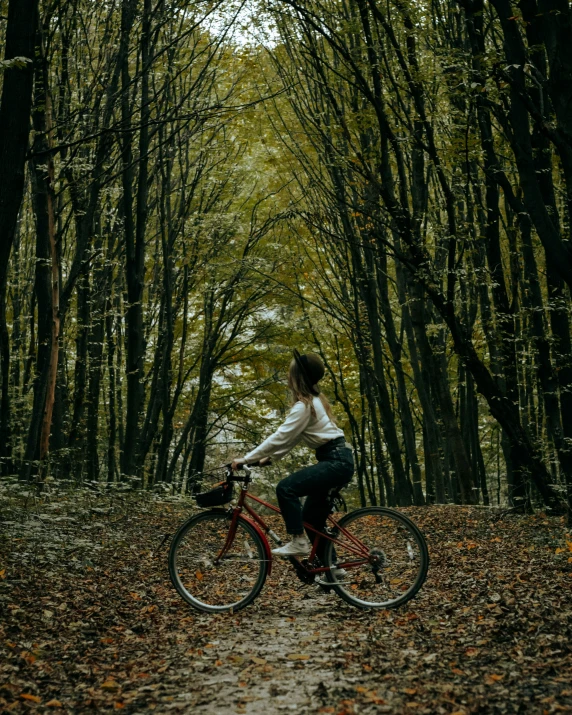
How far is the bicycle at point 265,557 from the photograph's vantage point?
5.67 metres

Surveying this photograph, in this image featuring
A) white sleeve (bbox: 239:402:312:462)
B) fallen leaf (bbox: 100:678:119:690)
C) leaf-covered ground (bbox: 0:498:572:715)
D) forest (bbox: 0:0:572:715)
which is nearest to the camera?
leaf-covered ground (bbox: 0:498:572:715)

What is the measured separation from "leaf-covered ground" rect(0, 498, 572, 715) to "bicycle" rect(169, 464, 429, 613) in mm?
163

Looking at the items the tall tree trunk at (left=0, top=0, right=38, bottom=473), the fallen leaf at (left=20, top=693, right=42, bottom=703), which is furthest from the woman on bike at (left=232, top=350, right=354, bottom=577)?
the tall tree trunk at (left=0, top=0, right=38, bottom=473)

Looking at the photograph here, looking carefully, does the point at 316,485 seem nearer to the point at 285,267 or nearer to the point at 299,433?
the point at 299,433

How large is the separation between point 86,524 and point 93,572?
228 centimetres

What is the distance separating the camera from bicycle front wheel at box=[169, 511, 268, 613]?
574 centimetres

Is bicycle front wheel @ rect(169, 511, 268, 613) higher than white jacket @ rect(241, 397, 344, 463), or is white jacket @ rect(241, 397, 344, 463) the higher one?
white jacket @ rect(241, 397, 344, 463)

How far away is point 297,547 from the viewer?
5777 millimetres

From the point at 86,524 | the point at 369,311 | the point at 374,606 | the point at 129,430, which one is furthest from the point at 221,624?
the point at 369,311

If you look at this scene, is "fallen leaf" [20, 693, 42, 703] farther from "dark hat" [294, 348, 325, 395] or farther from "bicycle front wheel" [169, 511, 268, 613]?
"dark hat" [294, 348, 325, 395]

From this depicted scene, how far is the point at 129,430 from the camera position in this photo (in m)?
14.6

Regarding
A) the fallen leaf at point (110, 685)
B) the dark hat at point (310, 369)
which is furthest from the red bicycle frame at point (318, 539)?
the fallen leaf at point (110, 685)

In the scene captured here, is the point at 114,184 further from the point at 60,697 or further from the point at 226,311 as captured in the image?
the point at 60,697

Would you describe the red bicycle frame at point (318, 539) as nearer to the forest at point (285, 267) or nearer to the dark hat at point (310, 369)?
the forest at point (285, 267)
